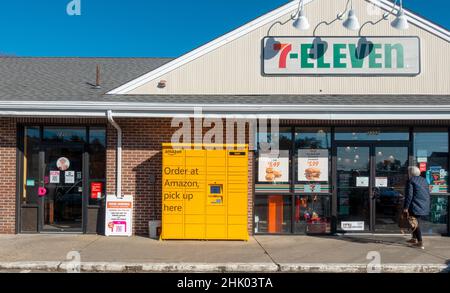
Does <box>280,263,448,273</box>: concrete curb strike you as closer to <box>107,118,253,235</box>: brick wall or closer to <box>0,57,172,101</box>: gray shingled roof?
<box>107,118,253,235</box>: brick wall

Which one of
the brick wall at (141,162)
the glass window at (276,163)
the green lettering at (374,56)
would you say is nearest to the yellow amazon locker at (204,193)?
the brick wall at (141,162)

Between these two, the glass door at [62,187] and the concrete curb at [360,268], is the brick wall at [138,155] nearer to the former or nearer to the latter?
the glass door at [62,187]

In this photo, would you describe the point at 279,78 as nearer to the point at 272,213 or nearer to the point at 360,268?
the point at 272,213

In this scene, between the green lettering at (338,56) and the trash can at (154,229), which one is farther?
the green lettering at (338,56)

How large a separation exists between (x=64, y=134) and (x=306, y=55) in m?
6.16

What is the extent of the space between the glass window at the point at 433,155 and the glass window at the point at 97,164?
24.7 ft

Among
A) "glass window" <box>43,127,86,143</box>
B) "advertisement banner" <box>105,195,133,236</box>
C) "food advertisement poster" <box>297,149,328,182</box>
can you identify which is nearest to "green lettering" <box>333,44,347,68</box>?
"food advertisement poster" <box>297,149,328,182</box>

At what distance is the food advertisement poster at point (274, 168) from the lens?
11516mm

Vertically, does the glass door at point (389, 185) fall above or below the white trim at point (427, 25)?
below

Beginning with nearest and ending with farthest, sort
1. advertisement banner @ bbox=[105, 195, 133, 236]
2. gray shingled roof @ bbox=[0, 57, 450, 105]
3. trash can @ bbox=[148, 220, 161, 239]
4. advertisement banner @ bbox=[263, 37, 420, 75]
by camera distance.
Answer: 1. gray shingled roof @ bbox=[0, 57, 450, 105]
2. trash can @ bbox=[148, 220, 161, 239]
3. advertisement banner @ bbox=[105, 195, 133, 236]
4. advertisement banner @ bbox=[263, 37, 420, 75]

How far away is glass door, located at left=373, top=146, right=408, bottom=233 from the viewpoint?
454 inches

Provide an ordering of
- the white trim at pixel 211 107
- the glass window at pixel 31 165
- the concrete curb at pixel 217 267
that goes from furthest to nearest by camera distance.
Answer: the glass window at pixel 31 165 → the white trim at pixel 211 107 → the concrete curb at pixel 217 267

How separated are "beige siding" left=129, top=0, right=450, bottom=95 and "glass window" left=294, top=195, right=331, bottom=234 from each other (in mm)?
2586
